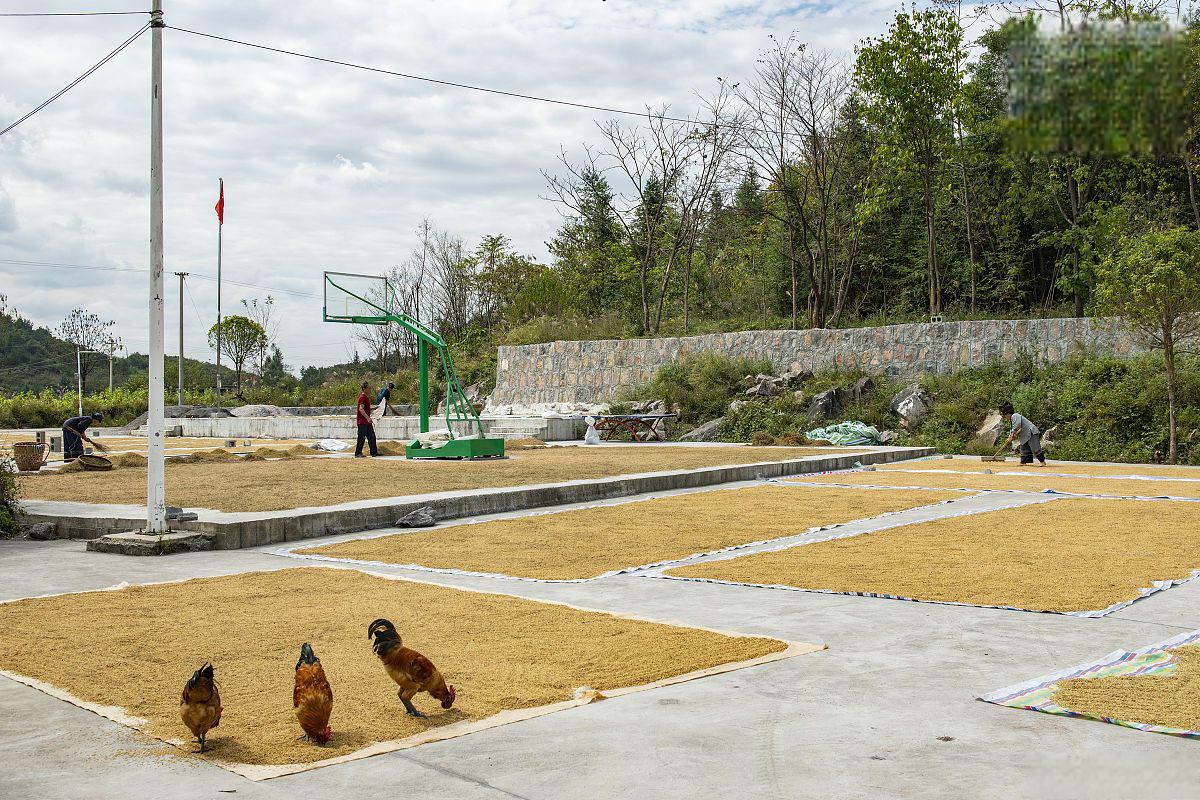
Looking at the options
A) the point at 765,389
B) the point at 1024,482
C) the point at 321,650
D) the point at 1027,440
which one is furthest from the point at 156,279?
the point at 765,389

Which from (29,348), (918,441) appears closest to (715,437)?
(918,441)

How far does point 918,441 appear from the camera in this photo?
873 inches

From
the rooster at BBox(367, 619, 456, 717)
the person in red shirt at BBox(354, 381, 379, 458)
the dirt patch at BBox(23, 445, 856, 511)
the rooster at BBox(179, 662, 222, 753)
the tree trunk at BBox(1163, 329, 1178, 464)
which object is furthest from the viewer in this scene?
the person in red shirt at BBox(354, 381, 379, 458)

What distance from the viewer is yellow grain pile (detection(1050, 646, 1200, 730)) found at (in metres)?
3.83

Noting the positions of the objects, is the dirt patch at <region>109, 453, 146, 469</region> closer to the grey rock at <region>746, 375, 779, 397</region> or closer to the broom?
the grey rock at <region>746, 375, 779, 397</region>

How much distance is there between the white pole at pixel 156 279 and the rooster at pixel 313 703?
5.71 m

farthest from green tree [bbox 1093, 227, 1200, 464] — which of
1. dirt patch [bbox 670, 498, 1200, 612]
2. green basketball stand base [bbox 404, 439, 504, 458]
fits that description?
green basketball stand base [bbox 404, 439, 504, 458]

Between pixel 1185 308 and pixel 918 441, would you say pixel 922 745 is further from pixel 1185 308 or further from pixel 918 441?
pixel 918 441

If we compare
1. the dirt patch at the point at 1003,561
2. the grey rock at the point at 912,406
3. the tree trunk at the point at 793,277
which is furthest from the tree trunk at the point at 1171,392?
the tree trunk at the point at 793,277

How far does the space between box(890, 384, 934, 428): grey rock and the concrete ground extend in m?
18.0

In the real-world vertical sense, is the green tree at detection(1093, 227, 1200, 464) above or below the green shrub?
above

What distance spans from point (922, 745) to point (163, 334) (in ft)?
24.2

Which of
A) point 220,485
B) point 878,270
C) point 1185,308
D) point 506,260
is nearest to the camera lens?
point 220,485

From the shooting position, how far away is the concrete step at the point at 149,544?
28.7ft
